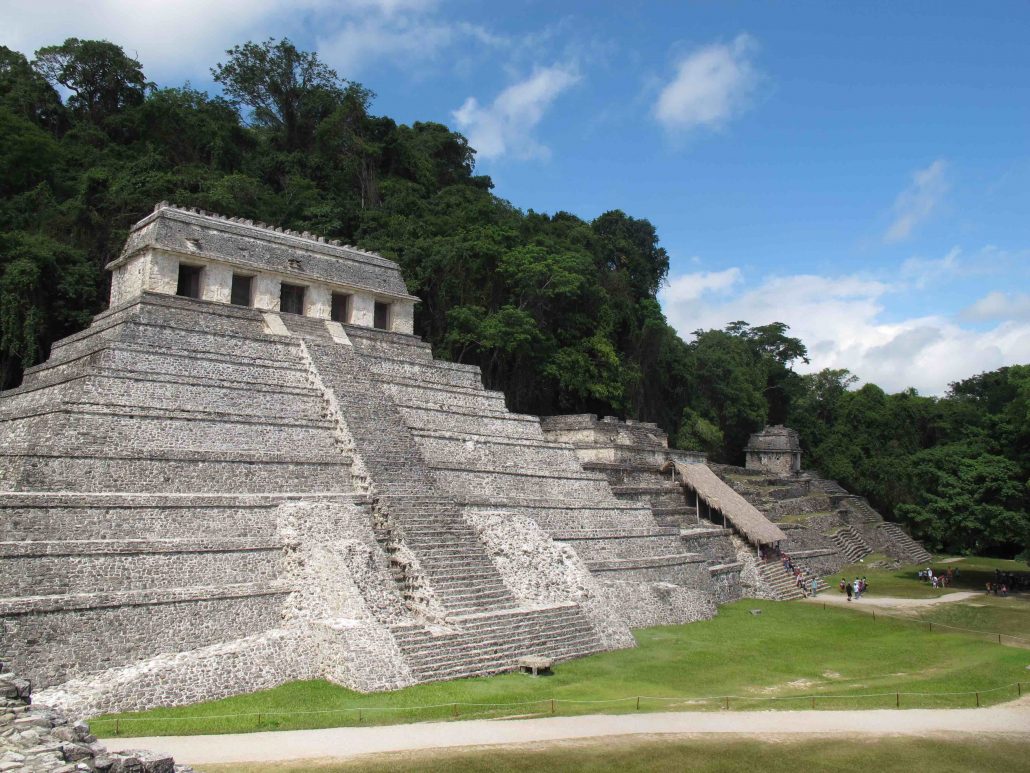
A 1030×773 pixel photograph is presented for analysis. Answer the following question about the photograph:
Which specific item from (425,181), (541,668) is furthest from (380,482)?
(425,181)

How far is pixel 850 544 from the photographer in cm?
4028

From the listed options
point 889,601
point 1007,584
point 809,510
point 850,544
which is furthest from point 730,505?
point 809,510

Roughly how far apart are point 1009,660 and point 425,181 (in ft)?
125

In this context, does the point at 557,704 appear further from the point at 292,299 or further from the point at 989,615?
the point at 989,615

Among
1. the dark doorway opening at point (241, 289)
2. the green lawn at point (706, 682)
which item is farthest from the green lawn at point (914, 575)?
the dark doorway opening at point (241, 289)

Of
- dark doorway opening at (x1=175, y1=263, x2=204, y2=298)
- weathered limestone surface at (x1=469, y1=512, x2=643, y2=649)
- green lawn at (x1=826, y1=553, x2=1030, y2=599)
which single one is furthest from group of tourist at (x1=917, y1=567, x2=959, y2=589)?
dark doorway opening at (x1=175, y1=263, x2=204, y2=298)

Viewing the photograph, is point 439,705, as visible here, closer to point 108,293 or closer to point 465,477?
point 465,477

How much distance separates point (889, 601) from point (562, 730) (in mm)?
19826

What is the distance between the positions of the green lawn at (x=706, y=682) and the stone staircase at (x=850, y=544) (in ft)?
53.7

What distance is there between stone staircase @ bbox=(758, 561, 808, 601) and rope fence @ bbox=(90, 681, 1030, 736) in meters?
11.8

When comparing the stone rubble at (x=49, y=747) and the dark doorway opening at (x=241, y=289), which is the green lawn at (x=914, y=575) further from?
the stone rubble at (x=49, y=747)

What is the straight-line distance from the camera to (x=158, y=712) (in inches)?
489

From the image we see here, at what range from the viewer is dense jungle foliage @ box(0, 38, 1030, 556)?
29.8m

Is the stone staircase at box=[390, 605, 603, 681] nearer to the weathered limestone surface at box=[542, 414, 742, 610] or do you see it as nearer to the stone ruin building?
the weathered limestone surface at box=[542, 414, 742, 610]
